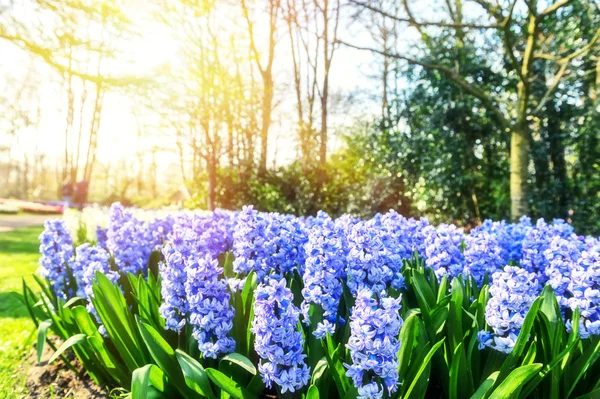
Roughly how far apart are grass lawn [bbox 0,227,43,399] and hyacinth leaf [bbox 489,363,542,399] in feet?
9.52

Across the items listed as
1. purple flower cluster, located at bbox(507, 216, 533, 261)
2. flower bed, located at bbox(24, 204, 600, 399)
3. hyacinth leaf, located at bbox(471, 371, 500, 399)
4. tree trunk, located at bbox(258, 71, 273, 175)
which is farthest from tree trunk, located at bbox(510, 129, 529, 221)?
tree trunk, located at bbox(258, 71, 273, 175)

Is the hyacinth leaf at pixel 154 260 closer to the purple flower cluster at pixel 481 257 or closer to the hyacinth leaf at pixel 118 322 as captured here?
the hyacinth leaf at pixel 118 322

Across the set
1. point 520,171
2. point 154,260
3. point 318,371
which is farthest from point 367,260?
point 520,171

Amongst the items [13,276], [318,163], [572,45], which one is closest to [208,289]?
[13,276]

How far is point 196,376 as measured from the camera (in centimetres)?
213

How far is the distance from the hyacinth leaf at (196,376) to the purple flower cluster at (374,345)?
76 centimetres

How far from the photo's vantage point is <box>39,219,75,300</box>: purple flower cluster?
3676mm

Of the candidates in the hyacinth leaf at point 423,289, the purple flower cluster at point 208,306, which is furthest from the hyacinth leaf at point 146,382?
the hyacinth leaf at point 423,289

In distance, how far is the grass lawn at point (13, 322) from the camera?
3.38 m

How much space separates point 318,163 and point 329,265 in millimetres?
10586

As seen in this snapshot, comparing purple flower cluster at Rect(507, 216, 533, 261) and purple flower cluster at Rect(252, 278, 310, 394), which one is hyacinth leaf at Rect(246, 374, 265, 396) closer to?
purple flower cluster at Rect(252, 278, 310, 394)

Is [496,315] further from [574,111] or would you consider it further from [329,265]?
[574,111]

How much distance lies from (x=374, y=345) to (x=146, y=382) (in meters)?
1.07

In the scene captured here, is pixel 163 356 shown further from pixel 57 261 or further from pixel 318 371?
pixel 57 261
